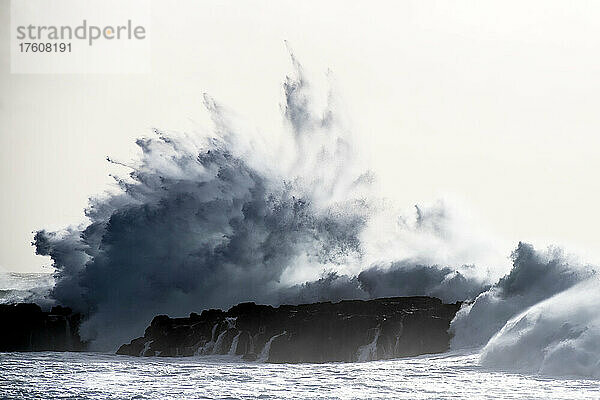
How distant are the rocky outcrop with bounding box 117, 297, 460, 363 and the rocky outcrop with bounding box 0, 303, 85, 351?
1.59 meters

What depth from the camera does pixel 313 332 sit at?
11477 mm

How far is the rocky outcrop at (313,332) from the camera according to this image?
36.3 feet

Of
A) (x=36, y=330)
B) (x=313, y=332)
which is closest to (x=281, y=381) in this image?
(x=313, y=332)

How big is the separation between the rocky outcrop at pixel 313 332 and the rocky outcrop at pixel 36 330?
159 cm

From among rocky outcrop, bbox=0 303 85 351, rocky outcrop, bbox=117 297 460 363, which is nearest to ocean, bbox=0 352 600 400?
rocky outcrop, bbox=117 297 460 363

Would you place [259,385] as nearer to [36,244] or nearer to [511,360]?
[511,360]

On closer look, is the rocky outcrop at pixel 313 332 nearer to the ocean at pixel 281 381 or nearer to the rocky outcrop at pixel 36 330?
the ocean at pixel 281 381

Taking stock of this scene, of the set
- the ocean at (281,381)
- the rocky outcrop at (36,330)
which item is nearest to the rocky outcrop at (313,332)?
the ocean at (281,381)

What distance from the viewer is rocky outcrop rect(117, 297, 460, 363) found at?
11078 millimetres

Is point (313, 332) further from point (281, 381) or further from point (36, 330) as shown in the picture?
point (36, 330)

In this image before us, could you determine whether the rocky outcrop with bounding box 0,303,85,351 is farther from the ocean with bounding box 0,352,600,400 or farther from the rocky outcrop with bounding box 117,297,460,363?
the ocean with bounding box 0,352,600,400

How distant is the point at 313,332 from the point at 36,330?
16.6ft

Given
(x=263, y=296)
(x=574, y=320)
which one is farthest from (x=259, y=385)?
(x=263, y=296)

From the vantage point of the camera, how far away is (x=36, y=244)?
1656cm
